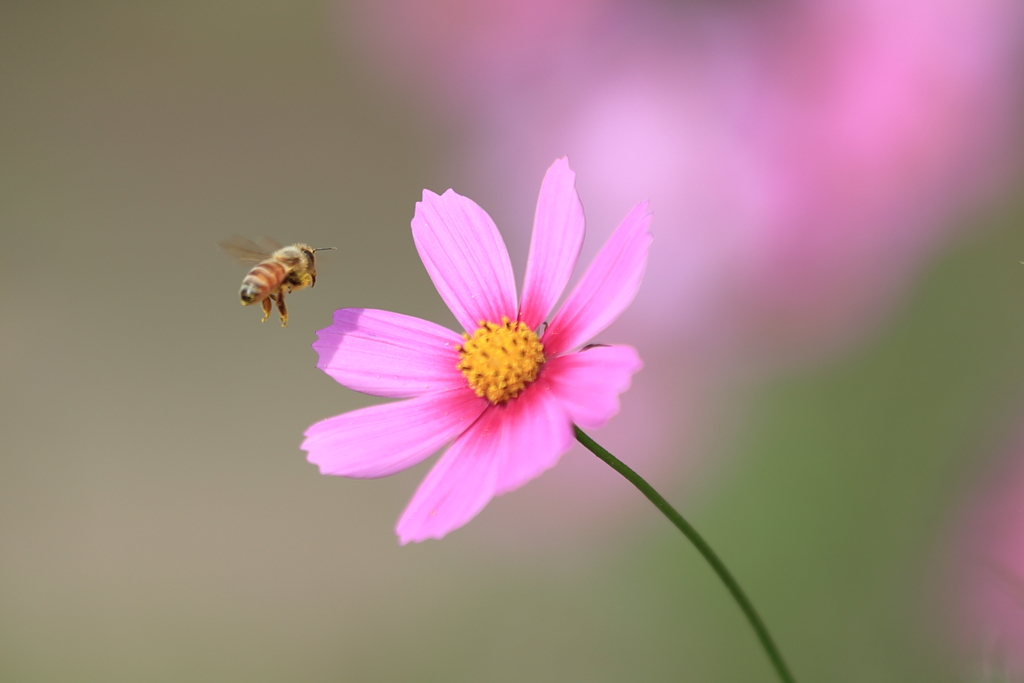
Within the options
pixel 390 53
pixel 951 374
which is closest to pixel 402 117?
pixel 390 53

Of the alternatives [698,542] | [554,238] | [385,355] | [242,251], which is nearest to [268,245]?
[242,251]

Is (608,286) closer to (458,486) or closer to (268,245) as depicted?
(458,486)

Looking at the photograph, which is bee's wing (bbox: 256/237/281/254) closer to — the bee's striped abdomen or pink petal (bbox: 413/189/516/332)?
the bee's striped abdomen

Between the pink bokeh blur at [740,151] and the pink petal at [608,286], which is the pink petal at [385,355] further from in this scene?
the pink bokeh blur at [740,151]

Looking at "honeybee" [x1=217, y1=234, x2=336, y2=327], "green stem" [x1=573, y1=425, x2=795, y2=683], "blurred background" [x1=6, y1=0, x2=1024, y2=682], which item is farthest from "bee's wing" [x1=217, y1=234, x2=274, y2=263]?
"blurred background" [x1=6, y1=0, x2=1024, y2=682]

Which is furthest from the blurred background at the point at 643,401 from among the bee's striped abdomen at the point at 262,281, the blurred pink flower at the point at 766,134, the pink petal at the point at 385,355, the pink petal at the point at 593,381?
the bee's striped abdomen at the point at 262,281

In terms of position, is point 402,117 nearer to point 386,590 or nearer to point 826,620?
point 386,590
